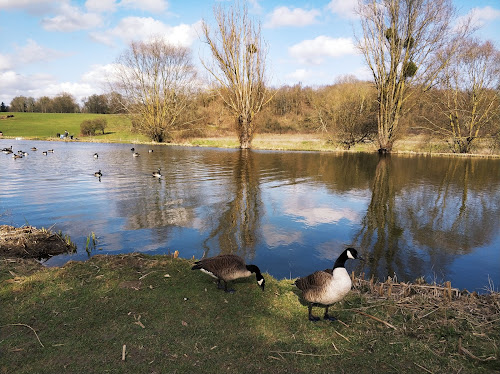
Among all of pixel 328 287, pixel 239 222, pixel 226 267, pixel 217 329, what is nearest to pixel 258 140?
pixel 239 222

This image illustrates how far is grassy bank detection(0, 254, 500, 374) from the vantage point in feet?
12.6

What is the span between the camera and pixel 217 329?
14.8ft

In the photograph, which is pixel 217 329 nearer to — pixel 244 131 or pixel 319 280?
pixel 319 280

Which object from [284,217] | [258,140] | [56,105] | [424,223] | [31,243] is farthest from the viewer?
[56,105]

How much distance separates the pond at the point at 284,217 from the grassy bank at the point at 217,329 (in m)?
2.05

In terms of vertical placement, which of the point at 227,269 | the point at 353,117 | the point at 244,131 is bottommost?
the point at 227,269

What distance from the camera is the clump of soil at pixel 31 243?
24.5 feet

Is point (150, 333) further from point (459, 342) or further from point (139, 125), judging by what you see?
point (139, 125)

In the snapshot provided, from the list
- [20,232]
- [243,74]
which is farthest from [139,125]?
[20,232]

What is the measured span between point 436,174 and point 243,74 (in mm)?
27294

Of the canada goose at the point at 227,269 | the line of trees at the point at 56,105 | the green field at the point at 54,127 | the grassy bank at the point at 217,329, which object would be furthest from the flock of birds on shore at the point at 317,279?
the line of trees at the point at 56,105

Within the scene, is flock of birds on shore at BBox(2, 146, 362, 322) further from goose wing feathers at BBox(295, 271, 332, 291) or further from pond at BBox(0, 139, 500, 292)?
pond at BBox(0, 139, 500, 292)

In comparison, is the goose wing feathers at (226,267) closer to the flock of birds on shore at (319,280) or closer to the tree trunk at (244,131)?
the flock of birds on shore at (319,280)

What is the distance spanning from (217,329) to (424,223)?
987 cm
